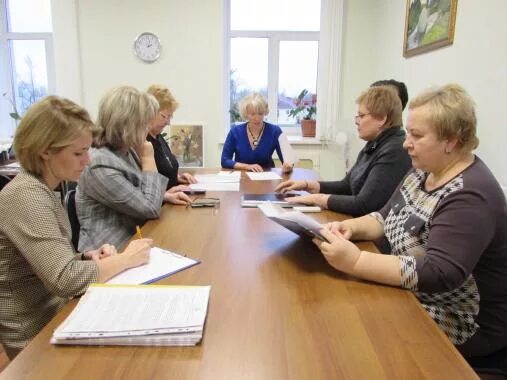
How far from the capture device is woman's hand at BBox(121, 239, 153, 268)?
3.90 ft

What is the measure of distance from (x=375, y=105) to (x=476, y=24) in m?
0.90

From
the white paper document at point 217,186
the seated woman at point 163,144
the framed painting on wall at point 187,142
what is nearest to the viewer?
the white paper document at point 217,186

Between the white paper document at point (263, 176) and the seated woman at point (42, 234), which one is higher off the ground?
the seated woman at point (42, 234)

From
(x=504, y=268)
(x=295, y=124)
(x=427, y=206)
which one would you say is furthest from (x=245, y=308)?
(x=295, y=124)

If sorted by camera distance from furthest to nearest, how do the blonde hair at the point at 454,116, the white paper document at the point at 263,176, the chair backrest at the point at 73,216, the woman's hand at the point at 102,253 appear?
the white paper document at the point at 263,176, the chair backrest at the point at 73,216, the woman's hand at the point at 102,253, the blonde hair at the point at 454,116

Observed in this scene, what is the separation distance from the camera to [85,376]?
74 centimetres

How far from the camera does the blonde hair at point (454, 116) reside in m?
1.18

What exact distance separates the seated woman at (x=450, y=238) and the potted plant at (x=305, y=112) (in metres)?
3.18

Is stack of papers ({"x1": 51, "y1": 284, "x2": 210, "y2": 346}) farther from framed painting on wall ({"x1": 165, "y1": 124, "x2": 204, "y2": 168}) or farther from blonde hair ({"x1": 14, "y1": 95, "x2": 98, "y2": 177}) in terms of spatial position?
framed painting on wall ({"x1": 165, "y1": 124, "x2": 204, "y2": 168})

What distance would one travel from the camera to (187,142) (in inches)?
175

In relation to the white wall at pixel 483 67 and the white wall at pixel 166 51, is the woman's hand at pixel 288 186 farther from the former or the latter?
the white wall at pixel 166 51

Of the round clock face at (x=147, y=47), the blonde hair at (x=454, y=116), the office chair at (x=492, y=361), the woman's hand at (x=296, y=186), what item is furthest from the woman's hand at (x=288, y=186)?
the round clock face at (x=147, y=47)

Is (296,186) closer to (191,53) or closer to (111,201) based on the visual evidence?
(111,201)

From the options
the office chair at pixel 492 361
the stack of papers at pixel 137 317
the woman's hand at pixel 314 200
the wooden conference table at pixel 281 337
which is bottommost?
the office chair at pixel 492 361
